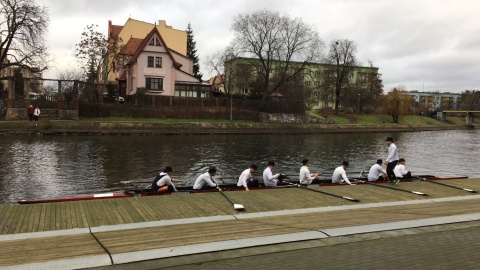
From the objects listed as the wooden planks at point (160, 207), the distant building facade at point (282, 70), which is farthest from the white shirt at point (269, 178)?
the distant building facade at point (282, 70)

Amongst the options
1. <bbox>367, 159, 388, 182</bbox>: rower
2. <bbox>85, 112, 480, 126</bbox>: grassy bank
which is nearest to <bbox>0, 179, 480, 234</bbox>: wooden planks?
<bbox>367, 159, 388, 182</bbox>: rower

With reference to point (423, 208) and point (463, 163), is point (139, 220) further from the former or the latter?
point (463, 163)

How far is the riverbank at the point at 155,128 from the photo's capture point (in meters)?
46.3

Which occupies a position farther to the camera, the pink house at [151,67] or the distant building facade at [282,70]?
the distant building facade at [282,70]

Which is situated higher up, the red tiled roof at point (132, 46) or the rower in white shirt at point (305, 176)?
the red tiled roof at point (132, 46)

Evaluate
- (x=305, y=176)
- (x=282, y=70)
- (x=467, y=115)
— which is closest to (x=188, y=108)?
(x=282, y=70)

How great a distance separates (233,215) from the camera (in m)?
11.1

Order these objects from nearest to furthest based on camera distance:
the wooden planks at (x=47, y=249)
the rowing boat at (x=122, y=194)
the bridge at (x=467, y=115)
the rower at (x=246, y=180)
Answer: the wooden planks at (x=47, y=249), the rowing boat at (x=122, y=194), the rower at (x=246, y=180), the bridge at (x=467, y=115)

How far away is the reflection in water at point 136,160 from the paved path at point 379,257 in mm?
14803

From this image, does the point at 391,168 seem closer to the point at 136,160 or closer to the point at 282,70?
the point at 136,160

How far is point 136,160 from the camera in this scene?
31.0 m

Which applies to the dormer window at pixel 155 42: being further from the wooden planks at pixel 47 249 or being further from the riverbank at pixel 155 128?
the wooden planks at pixel 47 249

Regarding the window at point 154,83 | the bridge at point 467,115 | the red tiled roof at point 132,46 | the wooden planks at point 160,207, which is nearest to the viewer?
the wooden planks at point 160,207

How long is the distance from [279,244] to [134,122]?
1899 inches
